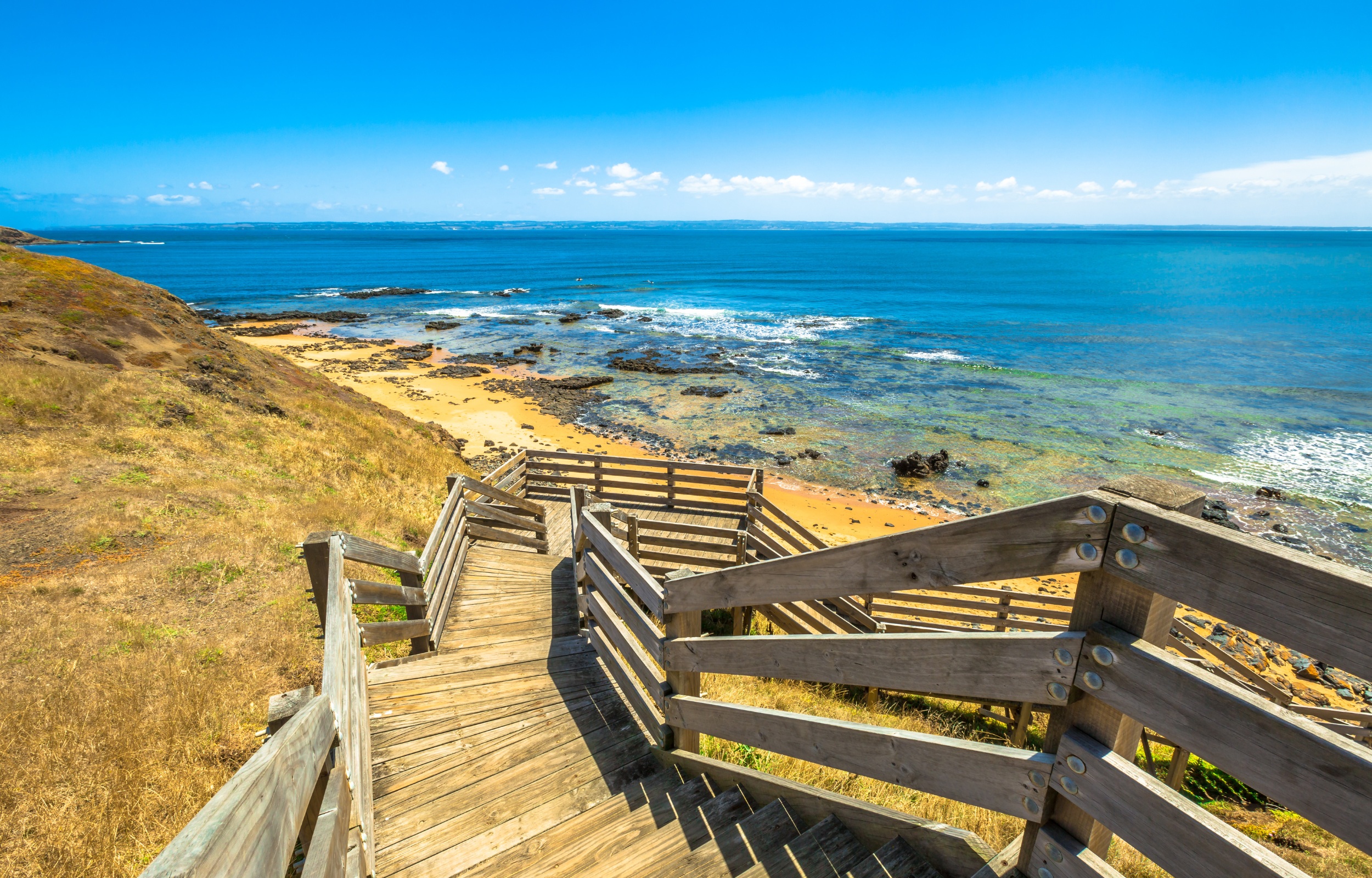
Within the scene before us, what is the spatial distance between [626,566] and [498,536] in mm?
5701

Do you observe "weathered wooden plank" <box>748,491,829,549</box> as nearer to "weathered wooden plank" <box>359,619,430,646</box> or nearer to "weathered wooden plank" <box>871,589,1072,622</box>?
"weathered wooden plank" <box>871,589,1072,622</box>

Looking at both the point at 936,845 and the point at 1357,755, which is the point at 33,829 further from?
the point at 1357,755

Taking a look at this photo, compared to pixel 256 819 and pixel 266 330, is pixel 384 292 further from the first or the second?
pixel 256 819

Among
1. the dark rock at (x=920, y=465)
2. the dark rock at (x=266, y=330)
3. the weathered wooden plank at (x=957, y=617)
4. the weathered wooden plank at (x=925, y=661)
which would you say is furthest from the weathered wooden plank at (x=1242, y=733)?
the dark rock at (x=266, y=330)

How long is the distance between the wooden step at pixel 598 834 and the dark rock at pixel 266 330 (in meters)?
54.3

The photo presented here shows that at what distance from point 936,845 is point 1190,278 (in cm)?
12131

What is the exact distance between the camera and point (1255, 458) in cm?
2420

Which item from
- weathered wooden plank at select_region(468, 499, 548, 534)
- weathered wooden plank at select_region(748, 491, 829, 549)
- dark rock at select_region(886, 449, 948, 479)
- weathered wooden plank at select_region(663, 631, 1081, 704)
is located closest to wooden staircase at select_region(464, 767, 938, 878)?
weathered wooden plank at select_region(663, 631, 1081, 704)

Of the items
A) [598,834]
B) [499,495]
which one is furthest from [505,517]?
[598,834]

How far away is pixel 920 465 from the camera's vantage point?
73.5ft

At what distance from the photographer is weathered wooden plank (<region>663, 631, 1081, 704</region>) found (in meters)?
1.93

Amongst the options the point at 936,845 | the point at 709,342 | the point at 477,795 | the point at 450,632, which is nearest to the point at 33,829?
the point at 477,795

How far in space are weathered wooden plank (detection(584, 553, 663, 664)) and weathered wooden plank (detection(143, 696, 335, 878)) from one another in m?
2.17

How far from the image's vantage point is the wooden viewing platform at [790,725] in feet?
4.72
